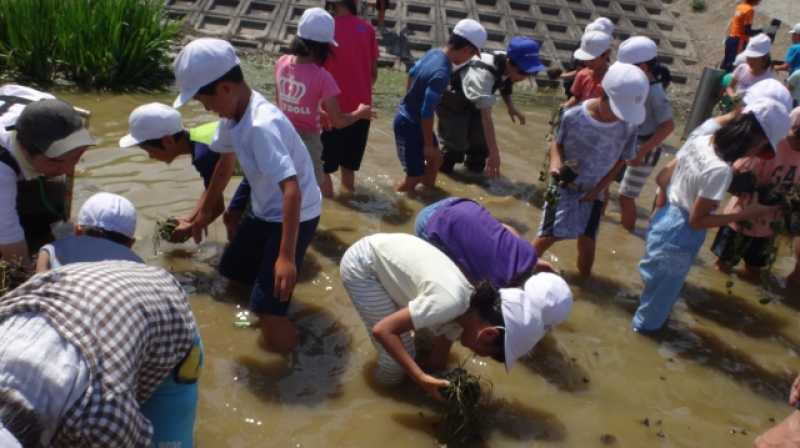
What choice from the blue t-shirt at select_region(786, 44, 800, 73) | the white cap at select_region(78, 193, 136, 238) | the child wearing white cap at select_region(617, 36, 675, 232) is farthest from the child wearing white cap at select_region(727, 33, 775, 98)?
the white cap at select_region(78, 193, 136, 238)

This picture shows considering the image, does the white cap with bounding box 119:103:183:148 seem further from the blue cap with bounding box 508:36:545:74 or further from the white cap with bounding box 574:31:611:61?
the white cap with bounding box 574:31:611:61

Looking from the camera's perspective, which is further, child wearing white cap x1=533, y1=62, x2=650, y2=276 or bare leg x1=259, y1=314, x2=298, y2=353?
child wearing white cap x1=533, y1=62, x2=650, y2=276

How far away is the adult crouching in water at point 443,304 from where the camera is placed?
2.96m

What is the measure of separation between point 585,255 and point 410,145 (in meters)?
1.81

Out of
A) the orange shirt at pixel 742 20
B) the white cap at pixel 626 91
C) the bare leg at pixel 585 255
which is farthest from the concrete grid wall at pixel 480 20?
the white cap at pixel 626 91

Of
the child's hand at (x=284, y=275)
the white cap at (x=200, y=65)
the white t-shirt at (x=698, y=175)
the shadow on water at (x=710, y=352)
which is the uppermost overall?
the white cap at (x=200, y=65)

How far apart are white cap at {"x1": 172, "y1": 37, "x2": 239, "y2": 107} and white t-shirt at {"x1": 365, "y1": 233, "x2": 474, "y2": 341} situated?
1078 millimetres

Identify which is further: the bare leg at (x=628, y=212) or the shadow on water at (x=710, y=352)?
the bare leg at (x=628, y=212)

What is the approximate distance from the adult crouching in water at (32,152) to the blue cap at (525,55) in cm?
351

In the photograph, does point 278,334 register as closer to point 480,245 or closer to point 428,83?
point 480,245

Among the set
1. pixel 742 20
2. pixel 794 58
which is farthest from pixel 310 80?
pixel 742 20

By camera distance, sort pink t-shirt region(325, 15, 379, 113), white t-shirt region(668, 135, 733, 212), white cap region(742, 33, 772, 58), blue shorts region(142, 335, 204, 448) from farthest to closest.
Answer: white cap region(742, 33, 772, 58) → pink t-shirt region(325, 15, 379, 113) → white t-shirt region(668, 135, 733, 212) → blue shorts region(142, 335, 204, 448)

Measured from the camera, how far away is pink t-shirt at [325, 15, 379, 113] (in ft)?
17.8

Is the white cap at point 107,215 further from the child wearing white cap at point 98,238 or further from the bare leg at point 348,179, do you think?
the bare leg at point 348,179
